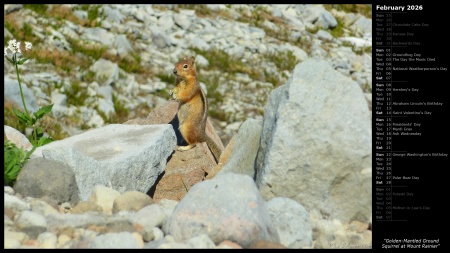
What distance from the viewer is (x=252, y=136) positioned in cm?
887

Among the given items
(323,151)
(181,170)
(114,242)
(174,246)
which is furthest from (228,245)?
(181,170)

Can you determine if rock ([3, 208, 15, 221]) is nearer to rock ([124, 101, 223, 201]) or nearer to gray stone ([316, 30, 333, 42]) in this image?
rock ([124, 101, 223, 201])

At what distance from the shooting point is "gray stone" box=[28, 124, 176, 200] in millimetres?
7945

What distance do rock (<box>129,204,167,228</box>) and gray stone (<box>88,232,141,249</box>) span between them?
2.05ft

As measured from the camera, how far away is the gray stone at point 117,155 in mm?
7945

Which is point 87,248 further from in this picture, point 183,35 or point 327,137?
point 183,35

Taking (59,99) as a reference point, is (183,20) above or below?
above

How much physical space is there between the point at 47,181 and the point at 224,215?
2.58m

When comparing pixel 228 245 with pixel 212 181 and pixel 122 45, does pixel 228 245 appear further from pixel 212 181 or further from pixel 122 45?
pixel 122 45

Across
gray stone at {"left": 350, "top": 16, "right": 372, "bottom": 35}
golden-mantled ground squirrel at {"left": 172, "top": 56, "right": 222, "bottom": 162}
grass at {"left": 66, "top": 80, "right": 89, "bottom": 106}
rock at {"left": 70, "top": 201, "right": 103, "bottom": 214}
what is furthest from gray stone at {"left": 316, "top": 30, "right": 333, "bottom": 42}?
rock at {"left": 70, "top": 201, "right": 103, "bottom": 214}

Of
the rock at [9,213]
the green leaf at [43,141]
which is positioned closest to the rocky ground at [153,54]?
the green leaf at [43,141]

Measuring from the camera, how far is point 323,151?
7.09 meters
